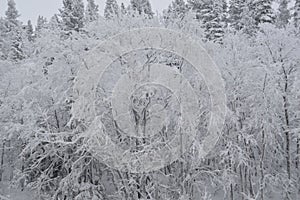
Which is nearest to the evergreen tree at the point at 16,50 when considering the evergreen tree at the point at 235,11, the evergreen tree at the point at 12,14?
the evergreen tree at the point at 12,14

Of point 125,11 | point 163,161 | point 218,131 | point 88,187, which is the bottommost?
point 88,187

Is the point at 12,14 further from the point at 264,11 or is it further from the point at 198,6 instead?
the point at 264,11

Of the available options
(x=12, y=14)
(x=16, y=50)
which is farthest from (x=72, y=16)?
(x=12, y=14)

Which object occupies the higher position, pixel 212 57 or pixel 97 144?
pixel 212 57

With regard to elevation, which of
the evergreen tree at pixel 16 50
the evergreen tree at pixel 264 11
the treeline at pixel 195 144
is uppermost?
the evergreen tree at pixel 264 11

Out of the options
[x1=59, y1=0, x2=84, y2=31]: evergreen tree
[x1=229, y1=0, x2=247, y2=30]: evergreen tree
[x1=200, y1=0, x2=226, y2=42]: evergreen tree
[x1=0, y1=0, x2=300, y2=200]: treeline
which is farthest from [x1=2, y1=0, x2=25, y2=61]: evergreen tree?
[x1=229, y1=0, x2=247, y2=30]: evergreen tree

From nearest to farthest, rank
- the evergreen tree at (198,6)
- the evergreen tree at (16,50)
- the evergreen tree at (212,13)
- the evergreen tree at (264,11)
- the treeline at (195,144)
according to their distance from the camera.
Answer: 1. the treeline at (195,144)
2. the evergreen tree at (264,11)
3. the evergreen tree at (212,13)
4. the evergreen tree at (198,6)
5. the evergreen tree at (16,50)

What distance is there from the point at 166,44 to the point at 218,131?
14.6ft

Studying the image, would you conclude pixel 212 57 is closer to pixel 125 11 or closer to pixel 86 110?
pixel 125 11

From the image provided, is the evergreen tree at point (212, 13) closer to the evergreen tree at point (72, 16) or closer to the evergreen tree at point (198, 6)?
the evergreen tree at point (198, 6)

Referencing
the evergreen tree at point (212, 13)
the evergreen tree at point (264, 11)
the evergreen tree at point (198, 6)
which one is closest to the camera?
the evergreen tree at point (264, 11)

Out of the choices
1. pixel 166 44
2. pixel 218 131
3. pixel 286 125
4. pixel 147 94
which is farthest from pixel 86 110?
pixel 286 125

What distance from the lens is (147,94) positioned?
1602 centimetres

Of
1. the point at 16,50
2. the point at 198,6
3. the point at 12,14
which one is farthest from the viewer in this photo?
the point at 12,14
